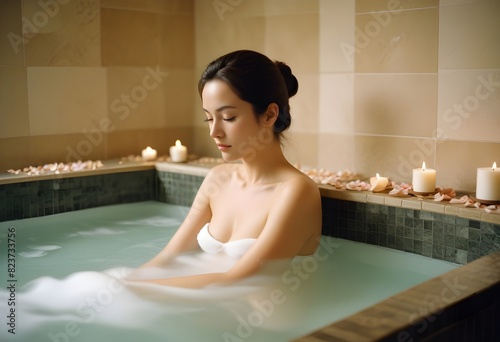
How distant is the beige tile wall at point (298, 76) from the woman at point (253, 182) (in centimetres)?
87

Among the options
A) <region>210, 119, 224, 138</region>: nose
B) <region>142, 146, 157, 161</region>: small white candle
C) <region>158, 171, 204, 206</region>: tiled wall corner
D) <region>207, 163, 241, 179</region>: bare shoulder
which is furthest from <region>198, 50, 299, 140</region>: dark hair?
<region>142, 146, 157, 161</region>: small white candle

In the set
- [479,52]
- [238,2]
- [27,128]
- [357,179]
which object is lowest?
[357,179]

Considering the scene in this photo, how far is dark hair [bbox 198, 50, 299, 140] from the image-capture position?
2.28 meters

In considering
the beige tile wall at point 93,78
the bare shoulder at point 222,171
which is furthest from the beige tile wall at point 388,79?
the bare shoulder at point 222,171

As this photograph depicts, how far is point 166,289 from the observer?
2160 millimetres

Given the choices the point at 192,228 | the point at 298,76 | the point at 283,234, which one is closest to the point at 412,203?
the point at 283,234

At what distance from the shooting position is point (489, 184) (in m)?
2.52

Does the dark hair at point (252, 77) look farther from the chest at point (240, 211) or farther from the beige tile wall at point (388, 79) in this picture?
the beige tile wall at point (388, 79)

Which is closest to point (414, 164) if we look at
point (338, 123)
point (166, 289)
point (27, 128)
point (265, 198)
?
point (338, 123)

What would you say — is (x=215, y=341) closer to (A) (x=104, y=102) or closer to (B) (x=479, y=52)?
(B) (x=479, y=52)

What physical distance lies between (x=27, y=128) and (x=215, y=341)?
2.22 meters

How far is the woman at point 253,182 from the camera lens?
87.7 inches

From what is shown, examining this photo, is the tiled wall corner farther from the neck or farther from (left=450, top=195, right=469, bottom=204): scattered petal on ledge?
(left=450, top=195, right=469, bottom=204): scattered petal on ledge

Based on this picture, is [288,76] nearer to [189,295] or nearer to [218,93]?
[218,93]
